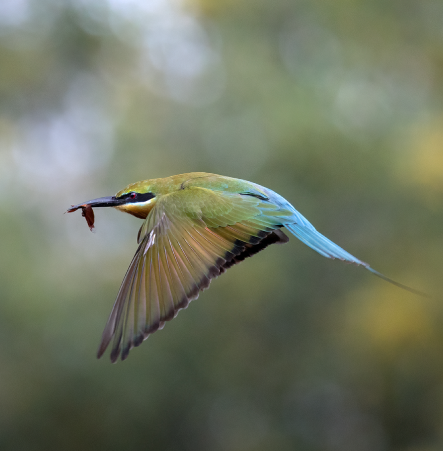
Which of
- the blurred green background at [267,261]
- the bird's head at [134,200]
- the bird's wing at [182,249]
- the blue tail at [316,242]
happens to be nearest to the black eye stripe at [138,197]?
the bird's head at [134,200]

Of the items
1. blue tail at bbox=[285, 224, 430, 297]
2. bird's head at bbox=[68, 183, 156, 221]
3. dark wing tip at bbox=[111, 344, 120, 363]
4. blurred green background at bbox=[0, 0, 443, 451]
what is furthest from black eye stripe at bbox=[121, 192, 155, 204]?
blurred green background at bbox=[0, 0, 443, 451]

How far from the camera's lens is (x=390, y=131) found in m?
8.70

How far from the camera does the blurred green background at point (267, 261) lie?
8.34 metres

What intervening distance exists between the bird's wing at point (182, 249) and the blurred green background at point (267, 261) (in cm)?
543

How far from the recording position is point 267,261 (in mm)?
8594

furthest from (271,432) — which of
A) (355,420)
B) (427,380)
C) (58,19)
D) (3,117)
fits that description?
(58,19)

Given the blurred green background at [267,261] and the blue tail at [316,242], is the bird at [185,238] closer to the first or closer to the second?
the blue tail at [316,242]

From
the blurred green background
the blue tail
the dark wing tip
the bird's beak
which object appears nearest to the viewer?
the dark wing tip

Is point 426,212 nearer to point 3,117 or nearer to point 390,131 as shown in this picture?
point 390,131

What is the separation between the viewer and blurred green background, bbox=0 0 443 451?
27.3 feet

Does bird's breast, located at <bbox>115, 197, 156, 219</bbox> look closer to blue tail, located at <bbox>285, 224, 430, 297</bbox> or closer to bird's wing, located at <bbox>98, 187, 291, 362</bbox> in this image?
bird's wing, located at <bbox>98, 187, 291, 362</bbox>

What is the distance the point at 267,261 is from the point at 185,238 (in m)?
6.15

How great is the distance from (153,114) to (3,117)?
2.93 m

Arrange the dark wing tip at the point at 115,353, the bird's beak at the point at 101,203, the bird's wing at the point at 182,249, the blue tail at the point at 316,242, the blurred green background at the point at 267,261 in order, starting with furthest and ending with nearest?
the blurred green background at the point at 267,261
the bird's beak at the point at 101,203
the blue tail at the point at 316,242
the bird's wing at the point at 182,249
the dark wing tip at the point at 115,353
